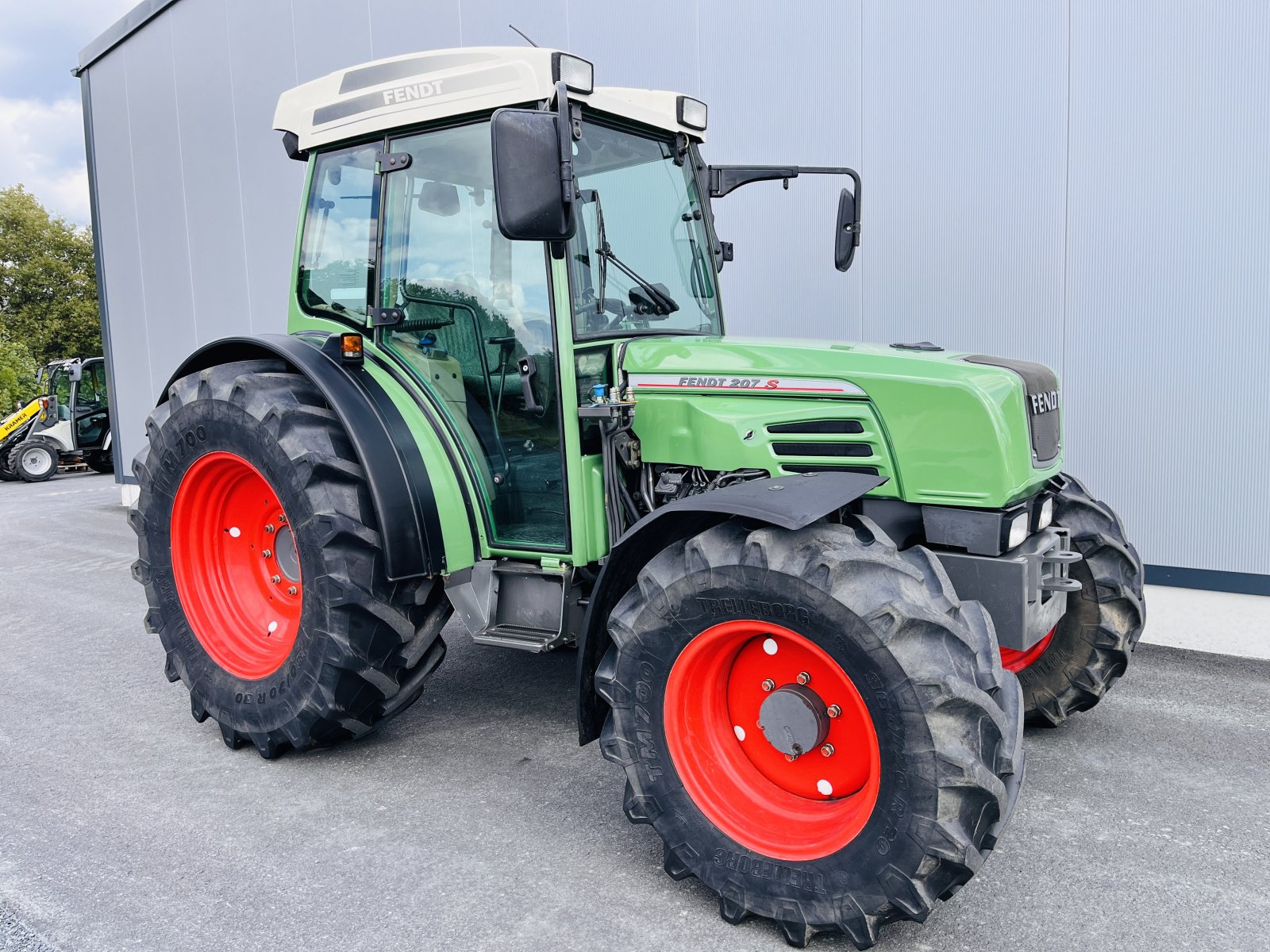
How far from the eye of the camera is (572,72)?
299 centimetres

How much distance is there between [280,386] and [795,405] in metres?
1.85

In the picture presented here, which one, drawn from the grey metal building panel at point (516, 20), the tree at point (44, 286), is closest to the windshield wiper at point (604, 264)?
the grey metal building panel at point (516, 20)

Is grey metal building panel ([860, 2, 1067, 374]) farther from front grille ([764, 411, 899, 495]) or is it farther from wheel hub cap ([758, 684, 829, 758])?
wheel hub cap ([758, 684, 829, 758])

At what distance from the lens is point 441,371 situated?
351cm

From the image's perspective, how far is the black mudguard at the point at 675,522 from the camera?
250 centimetres

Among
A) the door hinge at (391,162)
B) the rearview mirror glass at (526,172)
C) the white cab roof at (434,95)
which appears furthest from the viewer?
the door hinge at (391,162)

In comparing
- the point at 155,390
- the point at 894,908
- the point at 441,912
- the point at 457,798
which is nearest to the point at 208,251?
the point at 155,390

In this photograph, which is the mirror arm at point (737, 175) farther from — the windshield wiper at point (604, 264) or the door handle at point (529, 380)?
the door handle at point (529, 380)

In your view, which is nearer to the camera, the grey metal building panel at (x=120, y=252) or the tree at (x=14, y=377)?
the grey metal building panel at (x=120, y=252)

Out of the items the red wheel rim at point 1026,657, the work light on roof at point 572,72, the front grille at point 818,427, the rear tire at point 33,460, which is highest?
the work light on roof at point 572,72

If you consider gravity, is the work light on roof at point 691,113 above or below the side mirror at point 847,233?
above

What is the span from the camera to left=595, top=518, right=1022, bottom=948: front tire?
222 centimetres

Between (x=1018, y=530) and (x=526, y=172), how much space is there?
5.81 ft

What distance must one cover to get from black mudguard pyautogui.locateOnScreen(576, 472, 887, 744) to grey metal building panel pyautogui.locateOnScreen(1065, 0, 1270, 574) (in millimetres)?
2685
